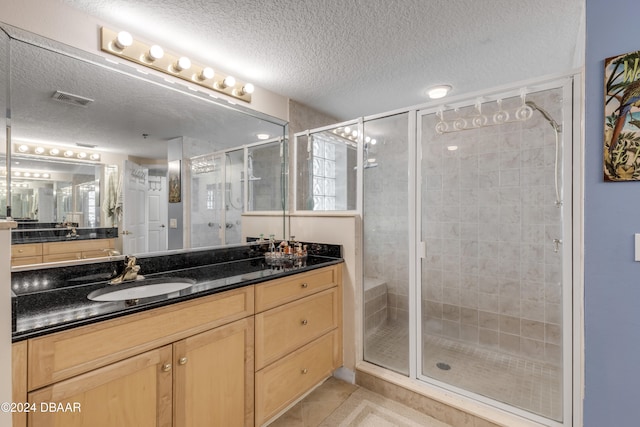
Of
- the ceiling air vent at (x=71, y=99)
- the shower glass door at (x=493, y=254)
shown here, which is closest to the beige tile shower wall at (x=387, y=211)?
the shower glass door at (x=493, y=254)

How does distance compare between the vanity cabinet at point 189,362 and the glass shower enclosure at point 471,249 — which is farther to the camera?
the glass shower enclosure at point 471,249

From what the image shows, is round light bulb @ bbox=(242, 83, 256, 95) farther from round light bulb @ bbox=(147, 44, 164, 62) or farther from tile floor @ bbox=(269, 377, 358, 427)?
tile floor @ bbox=(269, 377, 358, 427)

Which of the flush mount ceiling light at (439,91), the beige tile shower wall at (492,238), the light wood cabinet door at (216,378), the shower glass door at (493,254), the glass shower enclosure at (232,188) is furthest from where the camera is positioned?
the flush mount ceiling light at (439,91)

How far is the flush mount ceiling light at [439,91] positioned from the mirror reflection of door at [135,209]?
225 centimetres

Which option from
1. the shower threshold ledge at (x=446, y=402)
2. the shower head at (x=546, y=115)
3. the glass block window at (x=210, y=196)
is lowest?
the shower threshold ledge at (x=446, y=402)

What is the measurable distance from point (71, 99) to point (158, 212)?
27.4 inches

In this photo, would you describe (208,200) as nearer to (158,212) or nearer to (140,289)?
(158,212)

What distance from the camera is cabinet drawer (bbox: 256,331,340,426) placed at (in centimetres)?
158

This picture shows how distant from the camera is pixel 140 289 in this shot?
1.54m

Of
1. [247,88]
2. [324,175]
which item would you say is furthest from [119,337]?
[324,175]

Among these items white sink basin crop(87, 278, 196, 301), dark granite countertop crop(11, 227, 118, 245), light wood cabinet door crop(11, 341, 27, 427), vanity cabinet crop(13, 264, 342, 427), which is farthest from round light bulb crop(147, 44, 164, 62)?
light wood cabinet door crop(11, 341, 27, 427)

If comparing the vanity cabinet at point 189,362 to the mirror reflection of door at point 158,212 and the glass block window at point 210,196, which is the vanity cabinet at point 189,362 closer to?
the mirror reflection of door at point 158,212

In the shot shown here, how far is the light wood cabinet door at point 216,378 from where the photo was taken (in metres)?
1.24

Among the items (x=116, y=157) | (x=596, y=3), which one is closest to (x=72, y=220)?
(x=116, y=157)
